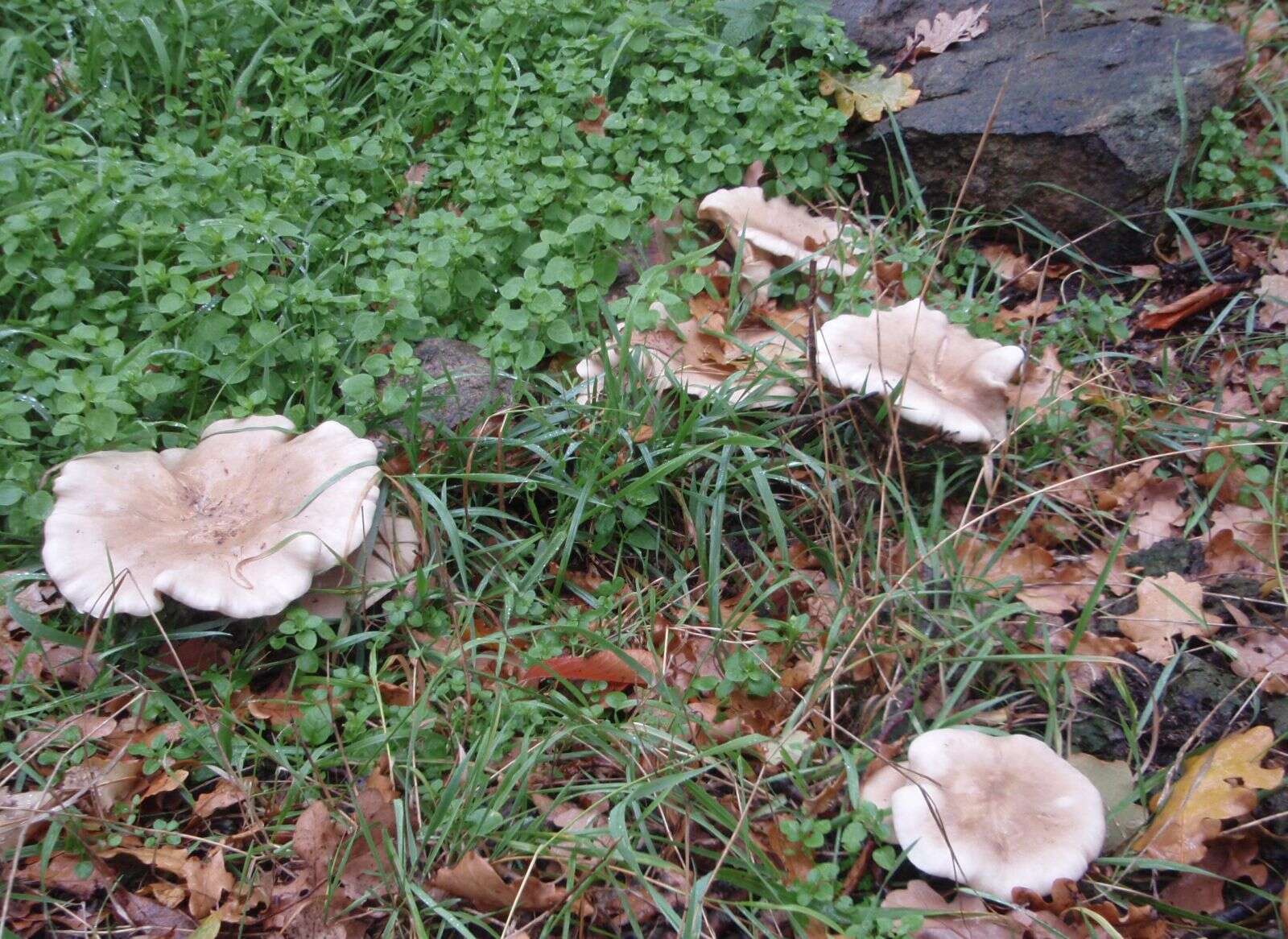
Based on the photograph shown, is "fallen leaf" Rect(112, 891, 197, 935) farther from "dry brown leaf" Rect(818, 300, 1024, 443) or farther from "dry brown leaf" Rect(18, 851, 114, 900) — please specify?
"dry brown leaf" Rect(818, 300, 1024, 443)

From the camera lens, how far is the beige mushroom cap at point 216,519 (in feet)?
8.44

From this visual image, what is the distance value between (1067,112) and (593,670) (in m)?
3.07

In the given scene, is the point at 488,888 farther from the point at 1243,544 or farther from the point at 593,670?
the point at 1243,544

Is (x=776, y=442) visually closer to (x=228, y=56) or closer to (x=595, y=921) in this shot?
(x=595, y=921)

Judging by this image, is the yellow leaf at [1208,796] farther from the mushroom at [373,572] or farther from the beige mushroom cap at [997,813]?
the mushroom at [373,572]

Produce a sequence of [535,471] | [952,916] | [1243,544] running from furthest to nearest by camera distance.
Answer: [535,471], [1243,544], [952,916]

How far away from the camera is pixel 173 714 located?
265cm

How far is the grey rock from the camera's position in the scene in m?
3.32

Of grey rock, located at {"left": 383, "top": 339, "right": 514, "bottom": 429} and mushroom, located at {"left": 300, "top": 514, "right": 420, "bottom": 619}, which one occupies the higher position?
grey rock, located at {"left": 383, "top": 339, "right": 514, "bottom": 429}

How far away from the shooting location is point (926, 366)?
10.5 feet

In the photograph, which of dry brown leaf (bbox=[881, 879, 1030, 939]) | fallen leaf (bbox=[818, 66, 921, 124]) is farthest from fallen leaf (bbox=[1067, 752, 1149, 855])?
fallen leaf (bbox=[818, 66, 921, 124])

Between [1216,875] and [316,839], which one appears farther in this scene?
[316,839]

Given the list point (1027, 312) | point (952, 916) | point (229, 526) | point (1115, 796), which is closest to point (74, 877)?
point (229, 526)

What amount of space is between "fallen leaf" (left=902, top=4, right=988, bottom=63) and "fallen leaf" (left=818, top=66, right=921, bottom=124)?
0.54 feet
